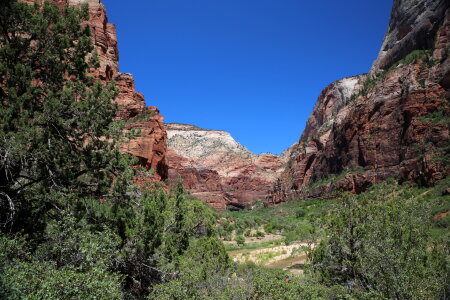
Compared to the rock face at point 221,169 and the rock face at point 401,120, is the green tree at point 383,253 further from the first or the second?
the rock face at point 221,169

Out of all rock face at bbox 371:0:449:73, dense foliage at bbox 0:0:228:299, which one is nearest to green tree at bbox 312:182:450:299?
dense foliage at bbox 0:0:228:299

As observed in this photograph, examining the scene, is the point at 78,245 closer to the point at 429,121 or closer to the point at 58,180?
the point at 58,180

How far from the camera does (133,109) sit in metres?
35.5

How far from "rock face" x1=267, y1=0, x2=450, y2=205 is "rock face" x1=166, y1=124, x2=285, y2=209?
38.3m

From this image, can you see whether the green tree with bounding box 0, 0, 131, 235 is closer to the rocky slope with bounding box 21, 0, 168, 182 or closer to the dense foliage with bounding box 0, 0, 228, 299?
the dense foliage with bounding box 0, 0, 228, 299

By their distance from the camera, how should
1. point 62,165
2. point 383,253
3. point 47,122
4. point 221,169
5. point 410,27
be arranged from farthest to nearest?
point 221,169, point 410,27, point 62,165, point 47,122, point 383,253

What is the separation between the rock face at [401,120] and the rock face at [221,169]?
38339 millimetres

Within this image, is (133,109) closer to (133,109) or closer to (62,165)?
(133,109)

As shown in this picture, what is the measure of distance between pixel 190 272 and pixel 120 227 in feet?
9.81

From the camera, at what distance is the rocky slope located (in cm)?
3359

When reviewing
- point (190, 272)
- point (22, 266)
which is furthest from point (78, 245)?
point (190, 272)

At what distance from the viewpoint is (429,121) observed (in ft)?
152

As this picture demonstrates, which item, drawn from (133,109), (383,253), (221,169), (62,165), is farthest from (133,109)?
(221,169)

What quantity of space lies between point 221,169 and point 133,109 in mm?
100109
